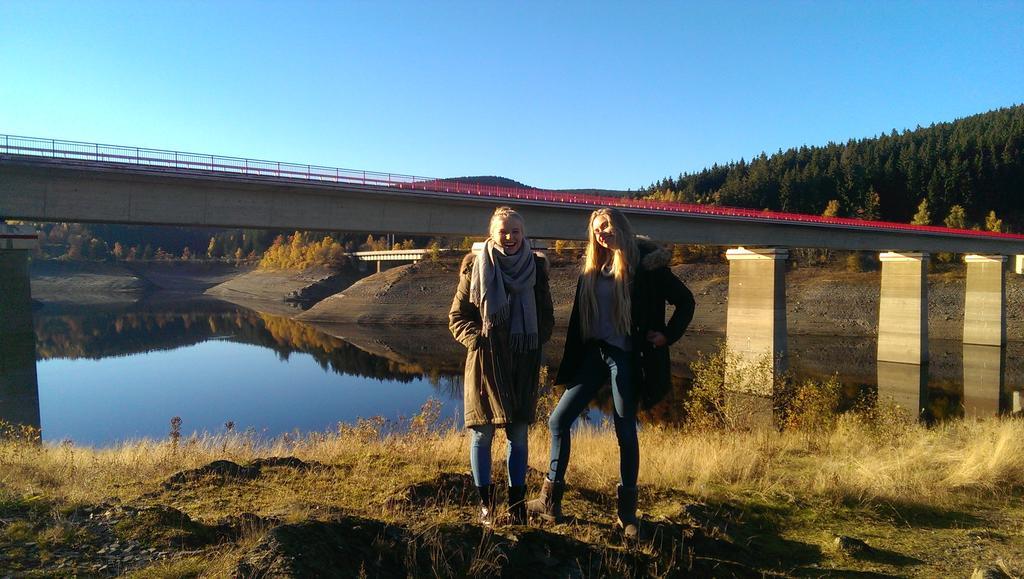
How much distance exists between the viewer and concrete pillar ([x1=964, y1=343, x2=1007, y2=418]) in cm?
2282

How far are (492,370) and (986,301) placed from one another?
47094 mm

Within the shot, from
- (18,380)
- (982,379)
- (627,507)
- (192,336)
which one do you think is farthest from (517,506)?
(192,336)

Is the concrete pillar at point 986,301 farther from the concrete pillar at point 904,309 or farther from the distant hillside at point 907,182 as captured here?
the distant hillside at point 907,182

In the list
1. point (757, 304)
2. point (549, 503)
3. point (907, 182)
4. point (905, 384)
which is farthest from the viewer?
point (907, 182)

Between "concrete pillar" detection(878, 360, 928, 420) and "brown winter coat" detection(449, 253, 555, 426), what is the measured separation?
21030 millimetres

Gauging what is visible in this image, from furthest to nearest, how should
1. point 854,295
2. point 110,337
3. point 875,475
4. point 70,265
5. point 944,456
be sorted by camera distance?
1. point 70,265
2. point 854,295
3. point 110,337
4. point 944,456
5. point 875,475

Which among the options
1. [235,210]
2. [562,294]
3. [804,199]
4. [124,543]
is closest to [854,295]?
[562,294]

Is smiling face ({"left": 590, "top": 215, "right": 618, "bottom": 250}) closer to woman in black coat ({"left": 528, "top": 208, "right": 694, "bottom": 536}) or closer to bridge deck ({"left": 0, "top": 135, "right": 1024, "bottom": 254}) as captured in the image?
woman in black coat ({"left": 528, "top": 208, "right": 694, "bottom": 536})

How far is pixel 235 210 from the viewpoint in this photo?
17.6 meters

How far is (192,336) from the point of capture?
152ft

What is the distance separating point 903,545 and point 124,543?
4544 mm

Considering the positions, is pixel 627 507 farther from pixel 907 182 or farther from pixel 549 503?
pixel 907 182

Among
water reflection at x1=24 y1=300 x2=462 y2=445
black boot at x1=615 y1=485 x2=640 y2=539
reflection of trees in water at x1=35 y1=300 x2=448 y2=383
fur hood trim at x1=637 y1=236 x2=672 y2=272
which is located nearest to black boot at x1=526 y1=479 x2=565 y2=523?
black boot at x1=615 y1=485 x2=640 y2=539

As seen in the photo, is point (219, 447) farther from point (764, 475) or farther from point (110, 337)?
point (110, 337)
